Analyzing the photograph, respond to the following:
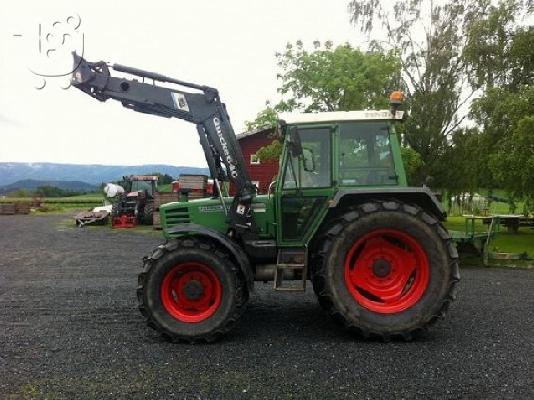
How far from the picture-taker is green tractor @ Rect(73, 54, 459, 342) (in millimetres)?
5242

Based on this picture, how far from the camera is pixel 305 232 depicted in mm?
5691

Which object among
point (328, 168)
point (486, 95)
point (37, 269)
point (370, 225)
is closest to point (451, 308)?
point (370, 225)

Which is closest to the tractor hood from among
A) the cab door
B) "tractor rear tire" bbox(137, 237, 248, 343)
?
the cab door

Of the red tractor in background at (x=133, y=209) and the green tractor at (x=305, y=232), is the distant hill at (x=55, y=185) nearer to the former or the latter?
the red tractor in background at (x=133, y=209)

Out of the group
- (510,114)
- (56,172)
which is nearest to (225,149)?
(510,114)

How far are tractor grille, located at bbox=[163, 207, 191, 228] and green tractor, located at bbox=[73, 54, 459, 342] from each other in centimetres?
1

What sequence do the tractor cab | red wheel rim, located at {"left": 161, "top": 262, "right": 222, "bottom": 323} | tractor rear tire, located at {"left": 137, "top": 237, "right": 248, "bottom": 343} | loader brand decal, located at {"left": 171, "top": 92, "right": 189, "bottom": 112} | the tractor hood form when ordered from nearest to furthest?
tractor rear tire, located at {"left": 137, "top": 237, "right": 248, "bottom": 343} < red wheel rim, located at {"left": 161, "top": 262, "right": 222, "bottom": 323} < the tractor cab < loader brand decal, located at {"left": 171, "top": 92, "right": 189, "bottom": 112} < the tractor hood

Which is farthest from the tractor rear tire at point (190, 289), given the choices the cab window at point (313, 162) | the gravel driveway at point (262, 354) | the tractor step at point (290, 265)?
the cab window at point (313, 162)

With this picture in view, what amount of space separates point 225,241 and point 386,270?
1.77 m

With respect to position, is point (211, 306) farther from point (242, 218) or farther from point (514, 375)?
point (514, 375)

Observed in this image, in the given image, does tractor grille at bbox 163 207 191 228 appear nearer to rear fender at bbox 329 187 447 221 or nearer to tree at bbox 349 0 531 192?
rear fender at bbox 329 187 447 221

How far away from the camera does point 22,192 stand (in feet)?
154

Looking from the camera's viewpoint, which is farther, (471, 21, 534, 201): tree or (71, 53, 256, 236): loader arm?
(471, 21, 534, 201): tree

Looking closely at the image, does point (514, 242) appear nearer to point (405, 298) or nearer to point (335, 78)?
point (335, 78)
